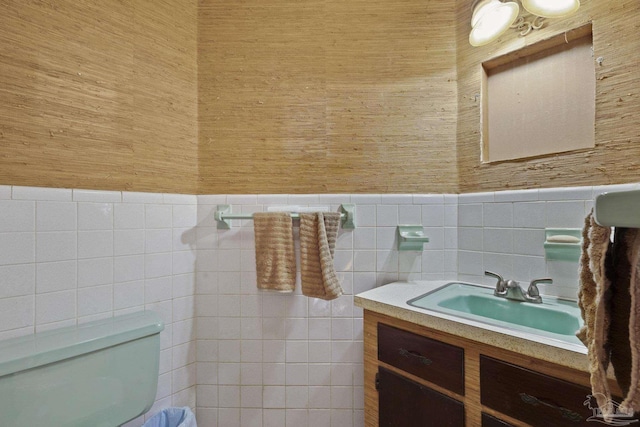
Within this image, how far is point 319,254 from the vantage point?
117 cm

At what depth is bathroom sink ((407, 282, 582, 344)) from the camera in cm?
90

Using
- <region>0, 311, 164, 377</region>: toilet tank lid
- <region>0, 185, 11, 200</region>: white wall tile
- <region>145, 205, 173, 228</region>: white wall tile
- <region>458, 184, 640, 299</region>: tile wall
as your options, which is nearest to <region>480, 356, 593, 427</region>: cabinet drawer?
<region>458, 184, 640, 299</region>: tile wall

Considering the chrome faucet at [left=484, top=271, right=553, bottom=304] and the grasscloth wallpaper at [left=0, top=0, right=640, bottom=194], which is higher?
the grasscloth wallpaper at [left=0, top=0, right=640, bottom=194]

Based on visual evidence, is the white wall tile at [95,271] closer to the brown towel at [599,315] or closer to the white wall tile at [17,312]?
the white wall tile at [17,312]

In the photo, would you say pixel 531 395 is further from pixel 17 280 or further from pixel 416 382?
pixel 17 280

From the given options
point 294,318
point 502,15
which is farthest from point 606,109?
point 294,318

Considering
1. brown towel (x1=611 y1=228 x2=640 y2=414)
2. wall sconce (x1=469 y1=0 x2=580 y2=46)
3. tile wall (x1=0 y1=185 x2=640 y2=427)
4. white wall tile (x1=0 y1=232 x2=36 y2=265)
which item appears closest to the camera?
brown towel (x1=611 y1=228 x2=640 y2=414)

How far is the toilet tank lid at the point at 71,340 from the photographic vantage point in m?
0.80

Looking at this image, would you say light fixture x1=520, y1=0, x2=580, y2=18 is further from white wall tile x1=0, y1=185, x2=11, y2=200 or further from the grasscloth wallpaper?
white wall tile x1=0, y1=185, x2=11, y2=200

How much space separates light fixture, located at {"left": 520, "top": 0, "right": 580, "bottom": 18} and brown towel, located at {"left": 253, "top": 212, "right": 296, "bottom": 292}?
4.05 ft

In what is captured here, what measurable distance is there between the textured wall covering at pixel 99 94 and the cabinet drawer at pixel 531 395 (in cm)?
139

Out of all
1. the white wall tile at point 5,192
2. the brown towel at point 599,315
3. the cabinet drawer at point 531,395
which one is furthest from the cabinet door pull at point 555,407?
the white wall tile at point 5,192

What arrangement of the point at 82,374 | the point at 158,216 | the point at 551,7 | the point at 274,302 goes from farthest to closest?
1. the point at 274,302
2. the point at 158,216
3. the point at 551,7
4. the point at 82,374

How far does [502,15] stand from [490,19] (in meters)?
0.04
